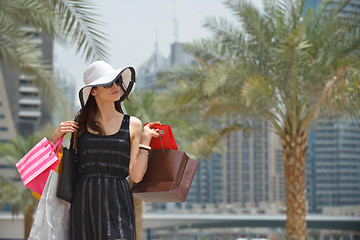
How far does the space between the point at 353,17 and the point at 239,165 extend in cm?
3447

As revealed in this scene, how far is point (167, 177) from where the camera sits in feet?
8.64

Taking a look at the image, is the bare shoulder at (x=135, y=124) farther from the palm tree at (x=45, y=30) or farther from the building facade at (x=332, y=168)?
the building facade at (x=332, y=168)

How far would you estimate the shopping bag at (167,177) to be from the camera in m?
2.62

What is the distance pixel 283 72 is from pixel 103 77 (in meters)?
7.58

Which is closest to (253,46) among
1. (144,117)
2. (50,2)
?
(144,117)

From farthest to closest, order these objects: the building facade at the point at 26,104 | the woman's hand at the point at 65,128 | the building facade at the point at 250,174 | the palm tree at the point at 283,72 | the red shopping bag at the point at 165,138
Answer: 1. the building facade at the point at 26,104
2. the building facade at the point at 250,174
3. the palm tree at the point at 283,72
4. the red shopping bag at the point at 165,138
5. the woman's hand at the point at 65,128

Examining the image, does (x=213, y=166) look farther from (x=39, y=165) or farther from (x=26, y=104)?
(x=39, y=165)

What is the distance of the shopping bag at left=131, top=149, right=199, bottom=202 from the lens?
262 centimetres

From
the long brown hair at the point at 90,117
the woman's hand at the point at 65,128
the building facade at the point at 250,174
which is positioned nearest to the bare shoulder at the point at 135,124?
the long brown hair at the point at 90,117

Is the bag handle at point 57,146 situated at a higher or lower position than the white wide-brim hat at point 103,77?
lower

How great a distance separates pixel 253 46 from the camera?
10.2m

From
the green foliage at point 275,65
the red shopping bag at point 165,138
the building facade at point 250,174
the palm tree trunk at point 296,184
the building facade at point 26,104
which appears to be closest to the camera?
the red shopping bag at point 165,138

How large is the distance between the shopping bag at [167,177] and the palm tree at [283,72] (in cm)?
632

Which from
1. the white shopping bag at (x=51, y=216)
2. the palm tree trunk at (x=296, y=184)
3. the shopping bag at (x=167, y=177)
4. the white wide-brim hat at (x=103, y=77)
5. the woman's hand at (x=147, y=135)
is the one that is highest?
the white wide-brim hat at (x=103, y=77)
